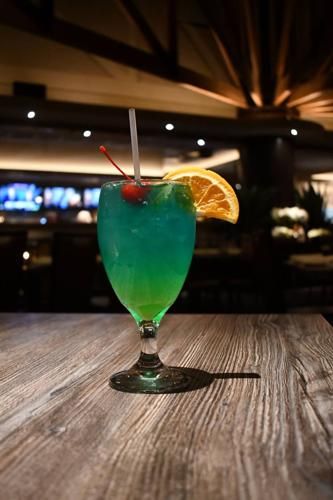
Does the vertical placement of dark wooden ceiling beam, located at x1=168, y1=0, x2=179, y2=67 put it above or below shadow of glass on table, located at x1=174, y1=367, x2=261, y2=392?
above

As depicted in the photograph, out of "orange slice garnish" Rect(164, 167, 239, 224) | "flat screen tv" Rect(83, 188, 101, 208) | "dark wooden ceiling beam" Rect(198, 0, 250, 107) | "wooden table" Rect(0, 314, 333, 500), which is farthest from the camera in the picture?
"flat screen tv" Rect(83, 188, 101, 208)

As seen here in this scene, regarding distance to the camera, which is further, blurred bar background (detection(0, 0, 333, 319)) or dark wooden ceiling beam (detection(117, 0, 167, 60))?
dark wooden ceiling beam (detection(117, 0, 167, 60))

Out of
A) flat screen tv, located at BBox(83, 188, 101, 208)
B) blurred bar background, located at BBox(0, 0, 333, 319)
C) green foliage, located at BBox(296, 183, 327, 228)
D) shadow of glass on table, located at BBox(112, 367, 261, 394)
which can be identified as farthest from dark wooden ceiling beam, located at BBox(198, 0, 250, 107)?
shadow of glass on table, located at BBox(112, 367, 261, 394)

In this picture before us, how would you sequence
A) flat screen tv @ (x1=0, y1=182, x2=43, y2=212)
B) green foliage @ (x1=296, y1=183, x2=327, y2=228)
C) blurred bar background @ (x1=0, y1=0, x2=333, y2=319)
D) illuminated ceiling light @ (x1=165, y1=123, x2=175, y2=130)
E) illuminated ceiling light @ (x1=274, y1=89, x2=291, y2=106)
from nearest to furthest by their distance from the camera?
blurred bar background @ (x1=0, y1=0, x2=333, y2=319), green foliage @ (x1=296, y1=183, x2=327, y2=228), illuminated ceiling light @ (x1=274, y1=89, x2=291, y2=106), illuminated ceiling light @ (x1=165, y1=123, x2=175, y2=130), flat screen tv @ (x1=0, y1=182, x2=43, y2=212)

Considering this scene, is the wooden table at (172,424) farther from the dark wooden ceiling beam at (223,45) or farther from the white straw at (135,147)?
the dark wooden ceiling beam at (223,45)

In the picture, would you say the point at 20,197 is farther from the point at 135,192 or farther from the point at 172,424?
the point at 172,424

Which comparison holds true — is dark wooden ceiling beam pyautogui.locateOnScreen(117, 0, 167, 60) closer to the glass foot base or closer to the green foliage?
the green foliage

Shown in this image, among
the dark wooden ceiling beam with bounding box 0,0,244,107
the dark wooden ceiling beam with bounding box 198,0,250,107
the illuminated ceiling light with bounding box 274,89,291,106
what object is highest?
the dark wooden ceiling beam with bounding box 198,0,250,107

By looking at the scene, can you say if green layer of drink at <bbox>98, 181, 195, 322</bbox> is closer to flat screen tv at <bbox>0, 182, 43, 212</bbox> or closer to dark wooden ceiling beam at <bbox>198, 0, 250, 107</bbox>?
dark wooden ceiling beam at <bbox>198, 0, 250, 107</bbox>

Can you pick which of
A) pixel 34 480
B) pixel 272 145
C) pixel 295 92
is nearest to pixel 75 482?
pixel 34 480

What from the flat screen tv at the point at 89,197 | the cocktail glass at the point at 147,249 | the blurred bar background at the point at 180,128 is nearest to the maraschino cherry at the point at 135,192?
the cocktail glass at the point at 147,249
